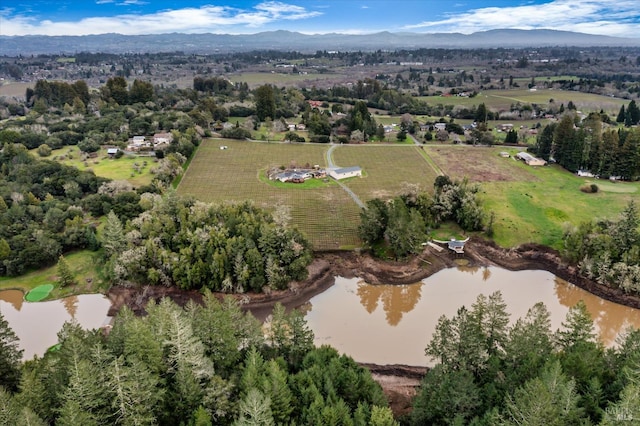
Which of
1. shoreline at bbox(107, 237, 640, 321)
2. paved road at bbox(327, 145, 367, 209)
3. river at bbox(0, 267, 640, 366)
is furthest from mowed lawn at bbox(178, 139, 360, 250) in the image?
river at bbox(0, 267, 640, 366)

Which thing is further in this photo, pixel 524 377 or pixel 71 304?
pixel 71 304

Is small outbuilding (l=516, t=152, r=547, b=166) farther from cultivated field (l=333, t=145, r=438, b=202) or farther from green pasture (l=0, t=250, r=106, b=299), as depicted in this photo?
green pasture (l=0, t=250, r=106, b=299)

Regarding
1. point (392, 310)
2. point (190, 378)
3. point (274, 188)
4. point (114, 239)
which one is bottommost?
point (392, 310)

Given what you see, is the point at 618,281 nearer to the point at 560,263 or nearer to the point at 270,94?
the point at 560,263

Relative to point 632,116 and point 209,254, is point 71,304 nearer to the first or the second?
point 209,254

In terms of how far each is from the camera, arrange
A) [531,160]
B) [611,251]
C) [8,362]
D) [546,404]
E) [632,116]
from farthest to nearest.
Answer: [632,116] < [531,160] < [611,251] < [8,362] < [546,404]

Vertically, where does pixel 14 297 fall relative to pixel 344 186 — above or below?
below

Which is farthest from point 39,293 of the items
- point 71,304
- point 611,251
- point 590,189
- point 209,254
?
point 590,189
